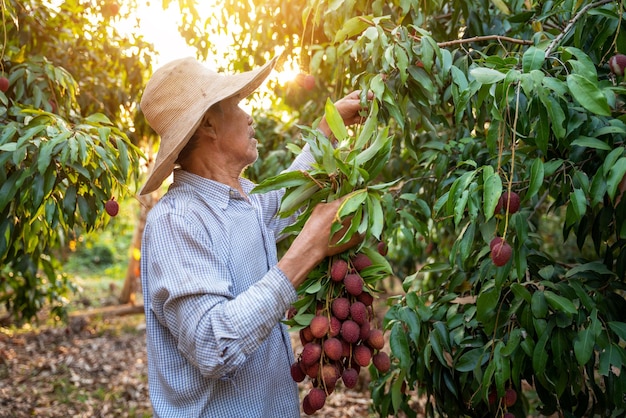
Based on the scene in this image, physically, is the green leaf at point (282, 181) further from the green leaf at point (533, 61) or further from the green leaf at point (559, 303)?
the green leaf at point (559, 303)

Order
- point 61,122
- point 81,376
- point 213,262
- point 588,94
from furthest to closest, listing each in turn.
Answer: point 81,376
point 61,122
point 213,262
point 588,94

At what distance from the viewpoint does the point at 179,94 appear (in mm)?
1695

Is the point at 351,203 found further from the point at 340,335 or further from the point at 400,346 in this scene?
the point at 400,346

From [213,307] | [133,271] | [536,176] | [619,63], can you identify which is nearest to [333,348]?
[213,307]

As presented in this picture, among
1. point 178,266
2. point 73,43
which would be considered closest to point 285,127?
point 73,43

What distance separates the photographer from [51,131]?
2.04 meters

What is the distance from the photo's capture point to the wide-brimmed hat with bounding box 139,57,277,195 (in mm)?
1643

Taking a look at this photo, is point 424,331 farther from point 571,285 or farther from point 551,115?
point 551,115

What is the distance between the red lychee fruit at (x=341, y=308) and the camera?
4.68 ft

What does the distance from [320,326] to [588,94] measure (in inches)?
30.3

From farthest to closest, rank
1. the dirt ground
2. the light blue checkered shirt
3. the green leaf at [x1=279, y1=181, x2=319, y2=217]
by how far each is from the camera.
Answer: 1. the dirt ground
2. the green leaf at [x1=279, y1=181, x2=319, y2=217]
3. the light blue checkered shirt

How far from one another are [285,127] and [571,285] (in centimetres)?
199

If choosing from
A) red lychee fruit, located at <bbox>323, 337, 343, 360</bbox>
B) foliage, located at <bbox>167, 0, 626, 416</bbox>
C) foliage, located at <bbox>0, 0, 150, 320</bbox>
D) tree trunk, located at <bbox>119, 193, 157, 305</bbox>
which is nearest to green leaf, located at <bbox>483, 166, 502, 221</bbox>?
foliage, located at <bbox>167, 0, 626, 416</bbox>

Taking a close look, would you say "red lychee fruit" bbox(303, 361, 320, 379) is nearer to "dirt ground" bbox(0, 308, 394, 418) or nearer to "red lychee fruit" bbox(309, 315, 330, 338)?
Result: "red lychee fruit" bbox(309, 315, 330, 338)
